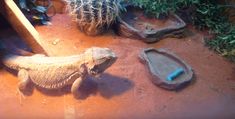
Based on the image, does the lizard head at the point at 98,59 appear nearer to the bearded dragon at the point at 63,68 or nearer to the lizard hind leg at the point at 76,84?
the bearded dragon at the point at 63,68

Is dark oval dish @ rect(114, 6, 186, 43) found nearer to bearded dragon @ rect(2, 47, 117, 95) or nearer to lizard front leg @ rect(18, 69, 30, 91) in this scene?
bearded dragon @ rect(2, 47, 117, 95)

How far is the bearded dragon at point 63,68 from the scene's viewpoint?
10.6 feet

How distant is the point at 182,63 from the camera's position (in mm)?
4102

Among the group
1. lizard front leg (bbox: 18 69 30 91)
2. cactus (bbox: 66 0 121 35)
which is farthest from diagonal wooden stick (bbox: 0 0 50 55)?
cactus (bbox: 66 0 121 35)

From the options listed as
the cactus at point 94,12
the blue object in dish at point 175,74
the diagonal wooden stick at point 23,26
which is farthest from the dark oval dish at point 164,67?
the diagonal wooden stick at point 23,26

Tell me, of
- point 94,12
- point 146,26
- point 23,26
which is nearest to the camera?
point 23,26

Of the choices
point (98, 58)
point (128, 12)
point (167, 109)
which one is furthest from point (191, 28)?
point (98, 58)

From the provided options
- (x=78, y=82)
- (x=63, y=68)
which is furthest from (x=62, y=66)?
(x=78, y=82)

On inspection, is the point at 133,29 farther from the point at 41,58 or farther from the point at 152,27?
the point at 41,58

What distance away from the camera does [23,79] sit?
3404mm

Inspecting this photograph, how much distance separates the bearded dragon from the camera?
127 inches

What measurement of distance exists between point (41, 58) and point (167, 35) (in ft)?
6.64

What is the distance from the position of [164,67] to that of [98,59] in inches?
46.1

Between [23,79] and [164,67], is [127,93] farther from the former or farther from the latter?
[23,79]
